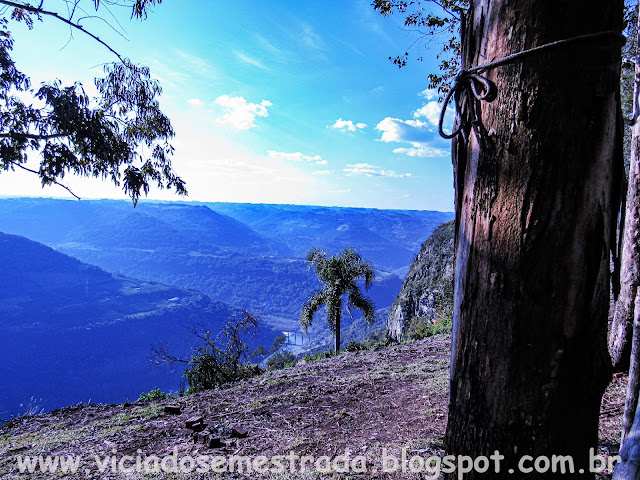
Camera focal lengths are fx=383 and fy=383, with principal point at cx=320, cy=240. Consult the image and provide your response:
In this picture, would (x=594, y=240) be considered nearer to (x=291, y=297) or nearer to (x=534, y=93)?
(x=534, y=93)

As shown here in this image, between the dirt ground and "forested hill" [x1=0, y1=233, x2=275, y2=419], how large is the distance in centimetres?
6033

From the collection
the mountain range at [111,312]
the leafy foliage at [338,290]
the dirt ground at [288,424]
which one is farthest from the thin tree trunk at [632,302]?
the mountain range at [111,312]

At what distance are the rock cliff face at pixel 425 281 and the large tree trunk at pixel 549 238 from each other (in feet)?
71.3

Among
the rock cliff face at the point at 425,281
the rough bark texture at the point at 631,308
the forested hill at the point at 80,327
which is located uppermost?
the rough bark texture at the point at 631,308

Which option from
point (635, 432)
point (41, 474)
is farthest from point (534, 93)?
point (41, 474)

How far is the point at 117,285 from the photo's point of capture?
117m

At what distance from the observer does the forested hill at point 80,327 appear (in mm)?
72750

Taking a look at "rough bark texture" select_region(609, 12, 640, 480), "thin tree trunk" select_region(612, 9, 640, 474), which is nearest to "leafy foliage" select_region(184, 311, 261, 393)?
"rough bark texture" select_region(609, 12, 640, 480)

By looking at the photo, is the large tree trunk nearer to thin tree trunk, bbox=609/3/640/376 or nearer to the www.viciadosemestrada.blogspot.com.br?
the www.viciadosemestrada.blogspot.com.br

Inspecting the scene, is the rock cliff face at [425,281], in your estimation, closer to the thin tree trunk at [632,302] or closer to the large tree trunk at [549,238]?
the thin tree trunk at [632,302]

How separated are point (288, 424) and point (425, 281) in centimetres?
2603

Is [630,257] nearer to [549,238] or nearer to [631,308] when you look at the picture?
[631,308]

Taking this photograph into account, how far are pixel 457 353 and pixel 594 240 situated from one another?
477 millimetres

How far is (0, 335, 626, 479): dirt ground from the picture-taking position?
2684 mm
